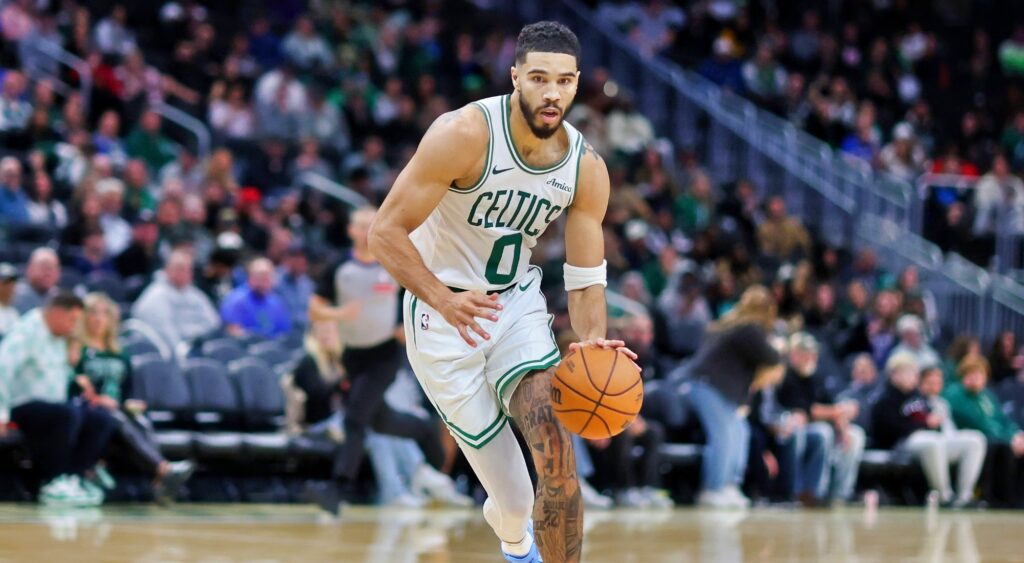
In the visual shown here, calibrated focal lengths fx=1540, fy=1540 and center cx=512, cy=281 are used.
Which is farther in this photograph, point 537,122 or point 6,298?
point 6,298

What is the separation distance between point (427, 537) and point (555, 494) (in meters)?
3.52

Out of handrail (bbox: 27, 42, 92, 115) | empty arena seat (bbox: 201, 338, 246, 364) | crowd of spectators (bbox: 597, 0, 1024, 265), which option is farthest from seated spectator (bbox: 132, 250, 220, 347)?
crowd of spectators (bbox: 597, 0, 1024, 265)

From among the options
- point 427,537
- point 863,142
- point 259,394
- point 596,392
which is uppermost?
point 863,142

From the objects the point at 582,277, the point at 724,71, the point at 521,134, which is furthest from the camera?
the point at 724,71

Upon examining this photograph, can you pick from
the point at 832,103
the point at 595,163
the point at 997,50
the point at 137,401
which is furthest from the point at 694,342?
the point at 997,50

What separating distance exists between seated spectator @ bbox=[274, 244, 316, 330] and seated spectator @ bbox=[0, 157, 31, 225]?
2138 mm

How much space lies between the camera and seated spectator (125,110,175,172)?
1454 cm

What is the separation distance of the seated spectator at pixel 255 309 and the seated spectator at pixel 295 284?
1.52 feet

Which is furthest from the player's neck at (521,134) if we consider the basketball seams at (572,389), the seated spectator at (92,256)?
the seated spectator at (92,256)

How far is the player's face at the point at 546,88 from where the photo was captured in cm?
544

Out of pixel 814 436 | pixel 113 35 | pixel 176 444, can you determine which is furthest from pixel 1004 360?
pixel 113 35

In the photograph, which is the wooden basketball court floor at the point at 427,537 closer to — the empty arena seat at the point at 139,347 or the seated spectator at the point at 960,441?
the empty arena seat at the point at 139,347

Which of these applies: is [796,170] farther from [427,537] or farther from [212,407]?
[427,537]

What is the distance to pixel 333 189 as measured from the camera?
49.6ft
